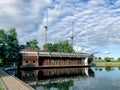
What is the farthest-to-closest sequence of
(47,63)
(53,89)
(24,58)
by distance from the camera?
(47,63)
(24,58)
(53,89)

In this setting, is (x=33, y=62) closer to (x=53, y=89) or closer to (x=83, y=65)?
(x=83, y=65)

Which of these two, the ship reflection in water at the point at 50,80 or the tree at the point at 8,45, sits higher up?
the tree at the point at 8,45

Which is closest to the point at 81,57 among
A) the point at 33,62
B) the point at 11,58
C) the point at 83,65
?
the point at 83,65

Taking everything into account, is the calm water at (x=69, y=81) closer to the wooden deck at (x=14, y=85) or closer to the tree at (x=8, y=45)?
the wooden deck at (x=14, y=85)

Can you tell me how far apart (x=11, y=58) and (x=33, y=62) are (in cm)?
1181

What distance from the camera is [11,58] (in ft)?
217

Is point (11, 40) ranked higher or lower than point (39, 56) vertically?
higher

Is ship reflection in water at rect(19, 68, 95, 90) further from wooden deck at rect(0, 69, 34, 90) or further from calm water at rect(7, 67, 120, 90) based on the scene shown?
wooden deck at rect(0, 69, 34, 90)

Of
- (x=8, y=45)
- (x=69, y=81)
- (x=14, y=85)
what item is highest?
(x=8, y=45)

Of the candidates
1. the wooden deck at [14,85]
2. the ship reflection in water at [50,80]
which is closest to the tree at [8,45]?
the ship reflection in water at [50,80]

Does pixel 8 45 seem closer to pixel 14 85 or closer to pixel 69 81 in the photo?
pixel 69 81

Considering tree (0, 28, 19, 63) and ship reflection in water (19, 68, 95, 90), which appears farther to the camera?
tree (0, 28, 19, 63)

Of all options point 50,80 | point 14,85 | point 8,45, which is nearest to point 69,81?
point 50,80

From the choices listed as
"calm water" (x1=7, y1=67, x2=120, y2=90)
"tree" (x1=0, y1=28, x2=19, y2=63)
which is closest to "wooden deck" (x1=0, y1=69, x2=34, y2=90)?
"calm water" (x1=7, y1=67, x2=120, y2=90)
